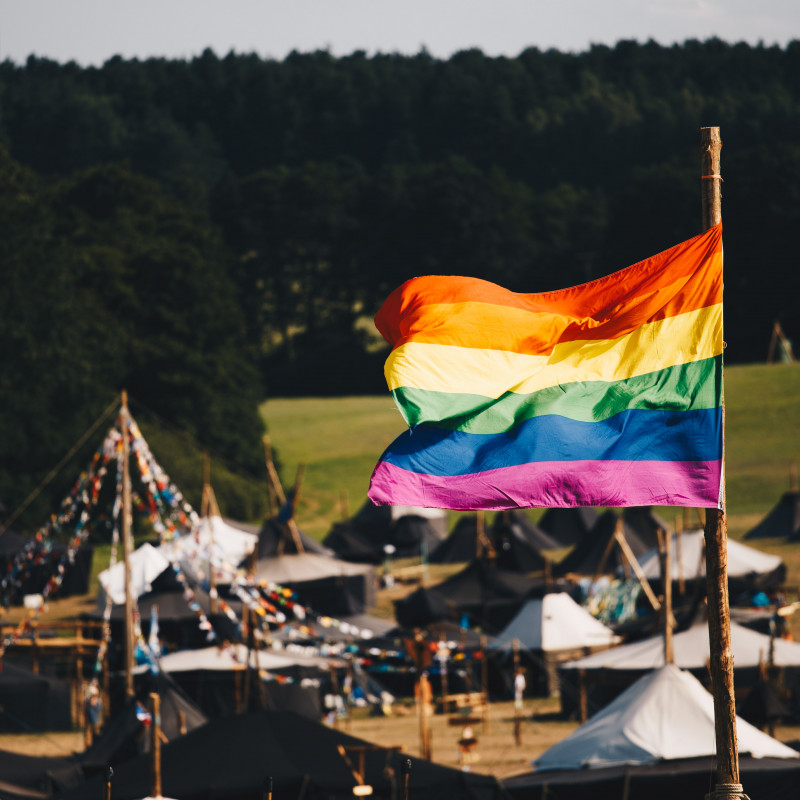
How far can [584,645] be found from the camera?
28.7 meters

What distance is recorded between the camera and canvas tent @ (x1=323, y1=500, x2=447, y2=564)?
147 ft

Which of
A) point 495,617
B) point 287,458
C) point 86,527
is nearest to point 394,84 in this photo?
point 287,458

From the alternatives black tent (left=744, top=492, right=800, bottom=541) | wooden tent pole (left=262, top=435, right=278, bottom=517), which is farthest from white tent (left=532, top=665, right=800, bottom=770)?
black tent (left=744, top=492, right=800, bottom=541)

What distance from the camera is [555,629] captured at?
94.1 ft

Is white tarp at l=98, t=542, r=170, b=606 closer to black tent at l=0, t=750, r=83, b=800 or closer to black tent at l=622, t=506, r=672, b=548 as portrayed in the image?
Result: black tent at l=0, t=750, r=83, b=800

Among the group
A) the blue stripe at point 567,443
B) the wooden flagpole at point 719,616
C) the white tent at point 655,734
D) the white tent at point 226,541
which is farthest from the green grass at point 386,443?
the blue stripe at point 567,443

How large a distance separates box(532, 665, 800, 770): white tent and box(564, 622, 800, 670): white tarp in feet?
20.3

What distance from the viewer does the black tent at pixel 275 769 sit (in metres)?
15.5

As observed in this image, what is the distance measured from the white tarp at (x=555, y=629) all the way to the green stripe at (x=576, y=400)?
20038mm

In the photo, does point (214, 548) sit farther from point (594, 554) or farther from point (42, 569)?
point (42, 569)

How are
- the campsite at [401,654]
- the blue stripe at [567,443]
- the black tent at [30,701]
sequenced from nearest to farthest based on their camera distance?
1. the blue stripe at [567,443]
2. the campsite at [401,654]
3. the black tent at [30,701]

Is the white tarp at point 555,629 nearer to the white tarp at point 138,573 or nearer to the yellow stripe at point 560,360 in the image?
the white tarp at point 138,573

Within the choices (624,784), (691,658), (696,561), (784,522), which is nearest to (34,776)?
(624,784)

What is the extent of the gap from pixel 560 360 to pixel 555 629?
2037 centimetres
